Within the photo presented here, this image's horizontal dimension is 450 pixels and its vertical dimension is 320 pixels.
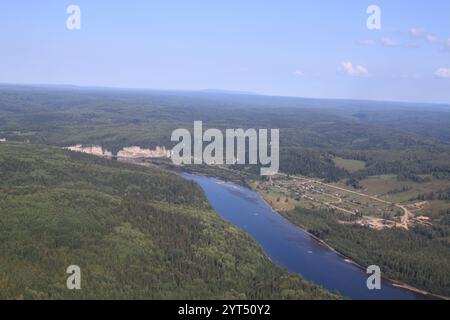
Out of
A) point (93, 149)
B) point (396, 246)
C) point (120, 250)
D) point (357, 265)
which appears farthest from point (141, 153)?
point (120, 250)

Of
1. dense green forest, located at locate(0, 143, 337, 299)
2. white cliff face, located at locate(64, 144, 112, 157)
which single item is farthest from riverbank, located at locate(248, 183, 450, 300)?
white cliff face, located at locate(64, 144, 112, 157)

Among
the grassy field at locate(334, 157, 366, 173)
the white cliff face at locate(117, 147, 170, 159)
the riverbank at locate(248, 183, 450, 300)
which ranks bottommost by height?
the riverbank at locate(248, 183, 450, 300)

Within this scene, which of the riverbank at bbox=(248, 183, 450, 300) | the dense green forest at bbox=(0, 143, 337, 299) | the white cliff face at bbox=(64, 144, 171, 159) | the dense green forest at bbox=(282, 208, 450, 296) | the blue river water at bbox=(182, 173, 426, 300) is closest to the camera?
the dense green forest at bbox=(0, 143, 337, 299)

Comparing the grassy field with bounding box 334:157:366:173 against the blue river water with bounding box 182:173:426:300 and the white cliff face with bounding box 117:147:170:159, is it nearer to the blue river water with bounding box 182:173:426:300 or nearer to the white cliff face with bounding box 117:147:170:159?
the blue river water with bounding box 182:173:426:300

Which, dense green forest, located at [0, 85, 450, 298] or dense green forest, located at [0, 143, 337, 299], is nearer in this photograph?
dense green forest, located at [0, 143, 337, 299]

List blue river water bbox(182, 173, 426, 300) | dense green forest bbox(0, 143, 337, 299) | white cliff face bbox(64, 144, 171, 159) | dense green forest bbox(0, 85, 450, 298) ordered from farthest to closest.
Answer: white cliff face bbox(64, 144, 171, 159), blue river water bbox(182, 173, 426, 300), dense green forest bbox(0, 85, 450, 298), dense green forest bbox(0, 143, 337, 299)

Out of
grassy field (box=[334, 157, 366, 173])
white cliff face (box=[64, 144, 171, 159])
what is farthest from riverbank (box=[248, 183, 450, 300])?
white cliff face (box=[64, 144, 171, 159])

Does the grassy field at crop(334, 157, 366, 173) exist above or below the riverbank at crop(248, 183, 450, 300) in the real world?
above
